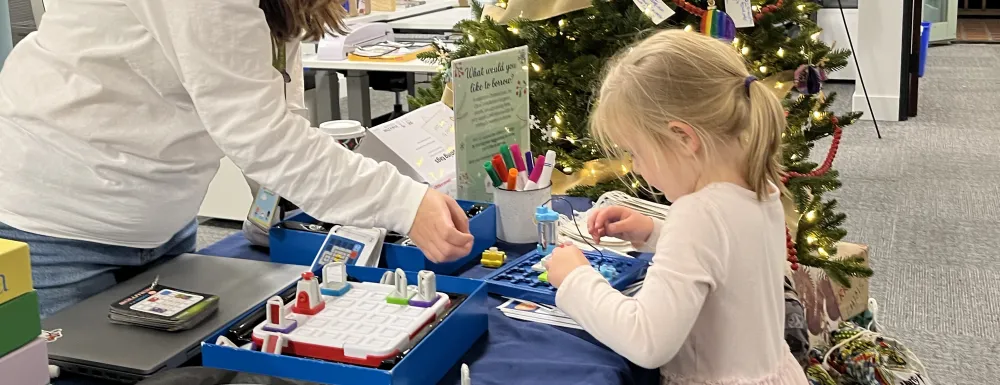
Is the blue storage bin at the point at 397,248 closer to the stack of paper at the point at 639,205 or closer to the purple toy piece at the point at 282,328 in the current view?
the stack of paper at the point at 639,205

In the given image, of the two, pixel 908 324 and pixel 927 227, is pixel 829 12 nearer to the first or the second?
pixel 927 227

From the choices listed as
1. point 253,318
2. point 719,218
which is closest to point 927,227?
point 719,218

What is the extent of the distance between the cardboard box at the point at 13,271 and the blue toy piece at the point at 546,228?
0.78 m

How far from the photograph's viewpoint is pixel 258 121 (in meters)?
1.16

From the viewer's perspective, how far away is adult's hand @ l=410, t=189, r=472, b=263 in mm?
1229

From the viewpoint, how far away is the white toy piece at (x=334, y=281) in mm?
1123

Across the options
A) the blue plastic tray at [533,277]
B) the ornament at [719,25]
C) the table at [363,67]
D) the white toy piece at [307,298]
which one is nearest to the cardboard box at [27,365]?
the white toy piece at [307,298]

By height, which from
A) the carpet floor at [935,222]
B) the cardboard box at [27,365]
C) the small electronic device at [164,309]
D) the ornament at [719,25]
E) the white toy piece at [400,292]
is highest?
the ornament at [719,25]

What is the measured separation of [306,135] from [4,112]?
456 mm

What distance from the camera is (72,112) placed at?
4.14 feet

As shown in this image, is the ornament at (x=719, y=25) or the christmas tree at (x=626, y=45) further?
the christmas tree at (x=626, y=45)

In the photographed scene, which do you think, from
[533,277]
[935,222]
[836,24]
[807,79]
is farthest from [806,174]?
[836,24]

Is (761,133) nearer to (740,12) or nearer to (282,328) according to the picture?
(282,328)

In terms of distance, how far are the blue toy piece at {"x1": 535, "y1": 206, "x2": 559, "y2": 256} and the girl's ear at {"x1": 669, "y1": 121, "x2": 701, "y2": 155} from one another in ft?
1.11
